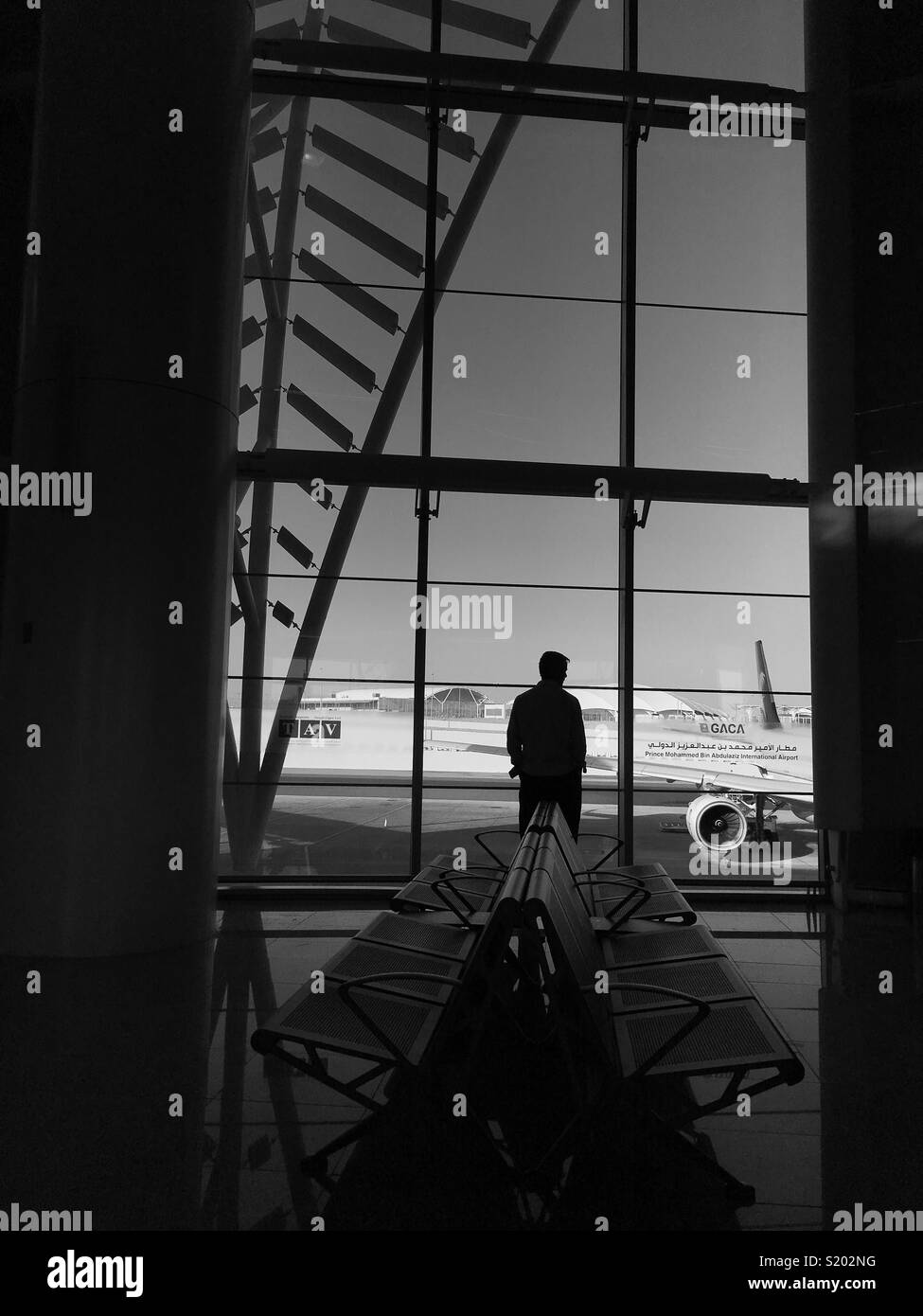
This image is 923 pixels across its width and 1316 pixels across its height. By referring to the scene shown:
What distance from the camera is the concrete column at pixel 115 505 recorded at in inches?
217

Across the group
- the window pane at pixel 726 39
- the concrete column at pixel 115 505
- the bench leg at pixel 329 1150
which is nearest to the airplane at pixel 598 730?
the concrete column at pixel 115 505

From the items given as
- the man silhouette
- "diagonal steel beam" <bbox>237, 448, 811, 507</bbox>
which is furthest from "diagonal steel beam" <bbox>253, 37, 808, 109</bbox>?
the man silhouette

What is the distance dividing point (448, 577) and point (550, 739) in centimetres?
214

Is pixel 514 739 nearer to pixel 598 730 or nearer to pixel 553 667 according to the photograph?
pixel 553 667

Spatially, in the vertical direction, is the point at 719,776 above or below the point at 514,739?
below

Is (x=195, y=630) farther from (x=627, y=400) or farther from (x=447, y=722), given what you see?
(x=627, y=400)

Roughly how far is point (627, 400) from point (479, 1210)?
6.62 m

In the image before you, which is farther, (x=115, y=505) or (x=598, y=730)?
(x=598, y=730)

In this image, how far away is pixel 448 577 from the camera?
310 inches

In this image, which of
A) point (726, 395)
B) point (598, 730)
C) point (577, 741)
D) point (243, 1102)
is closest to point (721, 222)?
point (726, 395)

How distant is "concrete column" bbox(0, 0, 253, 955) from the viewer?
5.52 meters

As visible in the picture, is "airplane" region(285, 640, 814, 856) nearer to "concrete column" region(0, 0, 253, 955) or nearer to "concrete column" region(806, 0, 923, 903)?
"concrete column" region(806, 0, 923, 903)

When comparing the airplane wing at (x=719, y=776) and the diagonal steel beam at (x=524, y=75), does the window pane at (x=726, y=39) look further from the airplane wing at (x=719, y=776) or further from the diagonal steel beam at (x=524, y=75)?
the airplane wing at (x=719, y=776)

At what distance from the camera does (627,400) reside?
7859 millimetres
